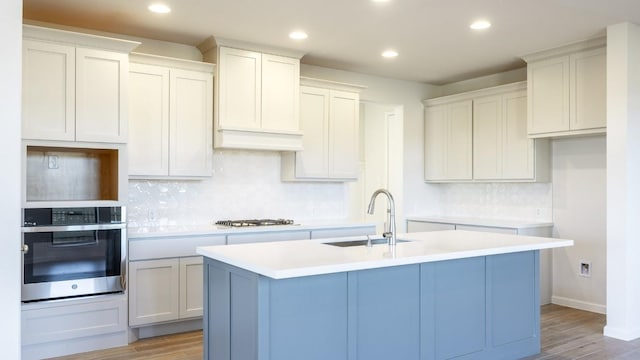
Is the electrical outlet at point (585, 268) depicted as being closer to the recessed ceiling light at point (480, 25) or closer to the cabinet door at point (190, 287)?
the recessed ceiling light at point (480, 25)

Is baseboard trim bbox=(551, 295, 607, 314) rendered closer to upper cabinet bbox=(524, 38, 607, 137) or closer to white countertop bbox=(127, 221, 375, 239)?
upper cabinet bbox=(524, 38, 607, 137)

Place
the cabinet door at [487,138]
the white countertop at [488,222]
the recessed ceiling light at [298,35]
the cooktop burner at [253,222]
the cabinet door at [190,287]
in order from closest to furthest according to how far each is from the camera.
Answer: the cabinet door at [190,287]
the recessed ceiling light at [298,35]
the cooktop burner at [253,222]
the white countertop at [488,222]
the cabinet door at [487,138]

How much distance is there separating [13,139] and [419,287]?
2.26m

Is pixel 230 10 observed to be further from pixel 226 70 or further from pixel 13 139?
pixel 13 139

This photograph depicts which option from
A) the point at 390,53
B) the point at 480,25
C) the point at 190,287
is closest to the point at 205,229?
the point at 190,287

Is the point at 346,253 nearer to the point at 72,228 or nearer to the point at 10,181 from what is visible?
the point at 10,181

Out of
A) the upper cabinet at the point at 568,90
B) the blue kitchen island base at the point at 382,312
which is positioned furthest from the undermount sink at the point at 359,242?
the upper cabinet at the point at 568,90

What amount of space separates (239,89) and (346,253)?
2.37 meters

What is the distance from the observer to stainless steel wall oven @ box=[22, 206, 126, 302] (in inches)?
141

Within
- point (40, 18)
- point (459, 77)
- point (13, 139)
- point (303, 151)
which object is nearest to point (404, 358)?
point (13, 139)

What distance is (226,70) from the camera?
464 cm

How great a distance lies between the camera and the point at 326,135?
539 centimetres

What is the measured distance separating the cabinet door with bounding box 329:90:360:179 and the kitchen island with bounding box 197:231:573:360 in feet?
6.13

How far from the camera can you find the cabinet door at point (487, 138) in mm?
5699
